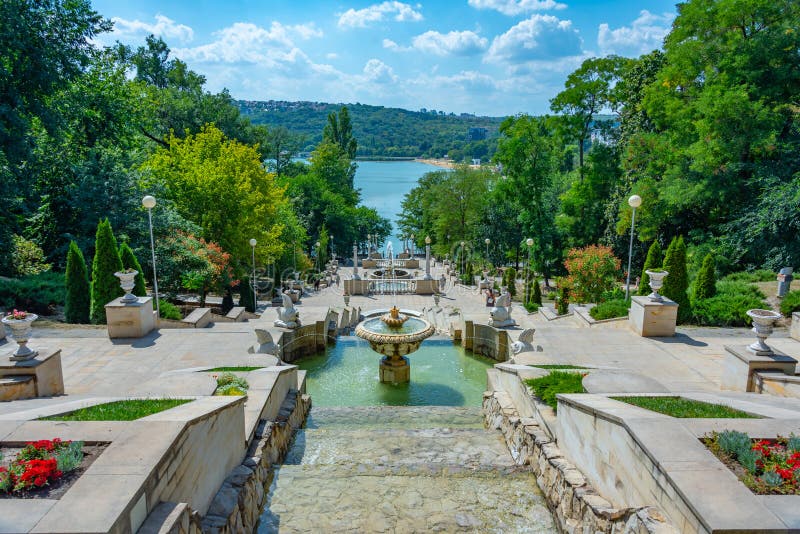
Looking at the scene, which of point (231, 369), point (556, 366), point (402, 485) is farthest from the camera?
point (556, 366)

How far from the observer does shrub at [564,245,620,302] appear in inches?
743

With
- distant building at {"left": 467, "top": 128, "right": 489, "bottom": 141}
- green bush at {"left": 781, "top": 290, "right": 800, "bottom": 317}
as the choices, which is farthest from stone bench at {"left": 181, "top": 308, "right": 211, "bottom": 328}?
distant building at {"left": 467, "top": 128, "right": 489, "bottom": 141}

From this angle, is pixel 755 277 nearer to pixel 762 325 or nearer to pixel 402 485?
pixel 762 325

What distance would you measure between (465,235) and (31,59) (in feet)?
107

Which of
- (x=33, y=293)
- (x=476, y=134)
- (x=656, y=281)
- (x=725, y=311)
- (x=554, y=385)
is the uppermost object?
(x=476, y=134)

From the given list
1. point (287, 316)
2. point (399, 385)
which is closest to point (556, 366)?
point (399, 385)

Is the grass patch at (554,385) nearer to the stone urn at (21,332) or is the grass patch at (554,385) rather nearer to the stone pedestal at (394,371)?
the stone pedestal at (394,371)

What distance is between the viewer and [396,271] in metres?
34.9

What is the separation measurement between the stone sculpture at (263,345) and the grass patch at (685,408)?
765 cm

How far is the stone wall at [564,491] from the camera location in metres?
4.51

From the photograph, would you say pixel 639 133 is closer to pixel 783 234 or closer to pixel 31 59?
pixel 783 234

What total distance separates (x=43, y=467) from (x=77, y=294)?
37.8 feet

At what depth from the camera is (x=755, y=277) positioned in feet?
57.7

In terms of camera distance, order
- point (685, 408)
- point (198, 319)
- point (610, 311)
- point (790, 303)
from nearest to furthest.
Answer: point (685, 408), point (790, 303), point (198, 319), point (610, 311)
